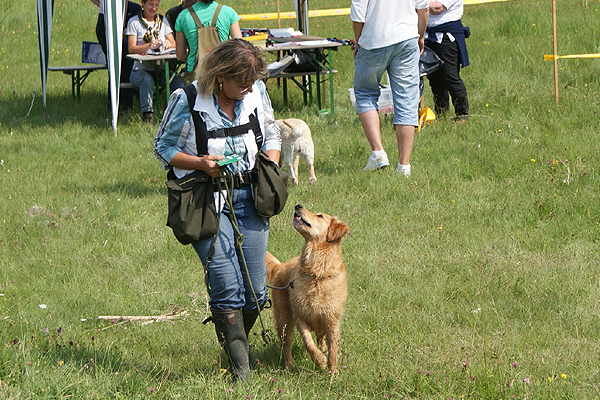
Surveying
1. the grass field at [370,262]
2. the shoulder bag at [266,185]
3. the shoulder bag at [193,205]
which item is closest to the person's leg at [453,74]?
the grass field at [370,262]

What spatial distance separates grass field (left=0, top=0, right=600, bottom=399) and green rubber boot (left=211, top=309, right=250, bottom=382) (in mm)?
132

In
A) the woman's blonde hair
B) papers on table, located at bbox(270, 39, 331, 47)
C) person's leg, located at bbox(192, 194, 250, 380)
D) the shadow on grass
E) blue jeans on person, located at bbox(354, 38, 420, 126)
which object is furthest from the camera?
the shadow on grass

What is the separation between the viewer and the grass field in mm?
3271

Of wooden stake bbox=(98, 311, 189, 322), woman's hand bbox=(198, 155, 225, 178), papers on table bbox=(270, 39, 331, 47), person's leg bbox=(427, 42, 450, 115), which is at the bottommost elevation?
wooden stake bbox=(98, 311, 189, 322)

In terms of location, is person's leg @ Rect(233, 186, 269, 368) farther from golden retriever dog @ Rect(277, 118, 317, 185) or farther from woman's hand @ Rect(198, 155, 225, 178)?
golden retriever dog @ Rect(277, 118, 317, 185)

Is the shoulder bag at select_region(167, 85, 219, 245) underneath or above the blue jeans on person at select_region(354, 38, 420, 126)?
underneath

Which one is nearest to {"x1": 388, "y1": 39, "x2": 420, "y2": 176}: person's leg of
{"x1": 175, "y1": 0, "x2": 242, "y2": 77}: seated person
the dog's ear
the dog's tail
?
{"x1": 175, "y1": 0, "x2": 242, "y2": 77}: seated person

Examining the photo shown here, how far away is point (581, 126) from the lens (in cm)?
769

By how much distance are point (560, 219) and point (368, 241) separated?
5.35ft

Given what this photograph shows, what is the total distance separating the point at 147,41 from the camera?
9664 mm

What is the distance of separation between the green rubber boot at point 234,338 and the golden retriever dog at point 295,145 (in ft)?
12.0

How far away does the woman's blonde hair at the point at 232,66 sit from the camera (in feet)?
9.63

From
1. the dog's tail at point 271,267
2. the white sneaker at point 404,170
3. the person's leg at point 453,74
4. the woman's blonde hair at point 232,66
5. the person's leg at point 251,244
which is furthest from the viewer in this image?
the person's leg at point 453,74

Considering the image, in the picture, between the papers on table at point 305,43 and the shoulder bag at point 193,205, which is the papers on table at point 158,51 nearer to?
the papers on table at point 305,43
